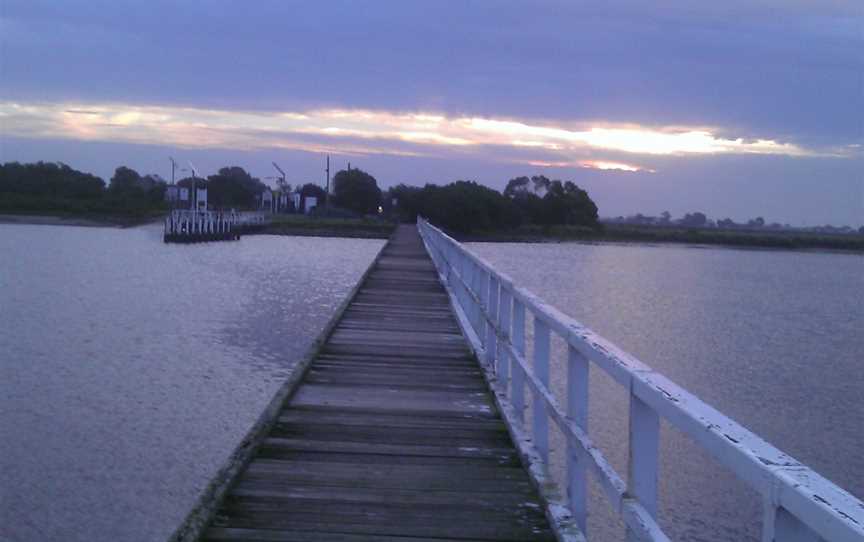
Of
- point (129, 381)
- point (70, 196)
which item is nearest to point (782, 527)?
point (129, 381)

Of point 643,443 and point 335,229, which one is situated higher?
point 335,229

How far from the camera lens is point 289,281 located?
3066cm

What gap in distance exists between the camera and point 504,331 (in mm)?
7805

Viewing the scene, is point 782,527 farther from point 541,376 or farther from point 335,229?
point 335,229

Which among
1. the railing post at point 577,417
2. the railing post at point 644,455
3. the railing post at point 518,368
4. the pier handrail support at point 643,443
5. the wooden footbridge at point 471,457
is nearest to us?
the pier handrail support at point 643,443

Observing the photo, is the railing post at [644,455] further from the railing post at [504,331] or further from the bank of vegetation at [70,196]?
the bank of vegetation at [70,196]

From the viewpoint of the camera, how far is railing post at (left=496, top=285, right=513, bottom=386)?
7.69 metres

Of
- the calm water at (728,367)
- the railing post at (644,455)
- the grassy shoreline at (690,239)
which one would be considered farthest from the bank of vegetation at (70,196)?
the railing post at (644,455)

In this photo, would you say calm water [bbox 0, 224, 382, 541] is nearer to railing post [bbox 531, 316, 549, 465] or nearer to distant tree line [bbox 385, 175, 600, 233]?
railing post [bbox 531, 316, 549, 465]

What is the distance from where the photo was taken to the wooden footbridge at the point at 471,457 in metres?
2.85

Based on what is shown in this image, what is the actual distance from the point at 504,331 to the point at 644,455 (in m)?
4.16

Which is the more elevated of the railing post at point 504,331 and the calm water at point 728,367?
the railing post at point 504,331

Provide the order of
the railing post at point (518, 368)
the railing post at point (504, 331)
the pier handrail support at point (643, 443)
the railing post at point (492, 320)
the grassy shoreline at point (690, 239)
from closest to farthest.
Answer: the pier handrail support at point (643, 443) < the railing post at point (518, 368) < the railing post at point (504, 331) < the railing post at point (492, 320) < the grassy shoreline at point (690, 239)

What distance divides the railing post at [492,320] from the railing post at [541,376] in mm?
2707
